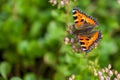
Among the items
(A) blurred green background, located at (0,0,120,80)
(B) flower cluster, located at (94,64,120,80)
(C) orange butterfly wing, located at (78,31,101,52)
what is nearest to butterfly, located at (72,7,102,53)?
(C) orange butterfly wing, located at (78,31,101,52)

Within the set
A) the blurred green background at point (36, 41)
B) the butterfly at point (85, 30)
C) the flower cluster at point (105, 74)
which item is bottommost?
the blurred green background at point (36, 41)

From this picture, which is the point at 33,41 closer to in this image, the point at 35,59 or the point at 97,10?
the point at 35,59

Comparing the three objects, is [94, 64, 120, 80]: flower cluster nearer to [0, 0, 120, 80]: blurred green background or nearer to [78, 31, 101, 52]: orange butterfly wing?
[78, 31, 101, 52]: orange butterfly wing

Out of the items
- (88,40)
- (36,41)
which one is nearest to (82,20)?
(88,40)

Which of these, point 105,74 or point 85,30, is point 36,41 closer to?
point 85,30

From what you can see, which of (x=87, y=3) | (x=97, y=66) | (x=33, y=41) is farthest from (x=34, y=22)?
(x=97, y=66)

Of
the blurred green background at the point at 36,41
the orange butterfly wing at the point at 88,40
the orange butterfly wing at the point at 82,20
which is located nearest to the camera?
the orange butterfly wing at the point at 88,40

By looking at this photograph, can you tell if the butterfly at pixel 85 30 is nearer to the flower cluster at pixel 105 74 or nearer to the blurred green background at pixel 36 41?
the flower cluster at pixel 105 74

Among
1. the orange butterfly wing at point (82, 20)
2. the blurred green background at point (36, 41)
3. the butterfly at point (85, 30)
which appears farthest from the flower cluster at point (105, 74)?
the blurred green background at point (36, 41)
